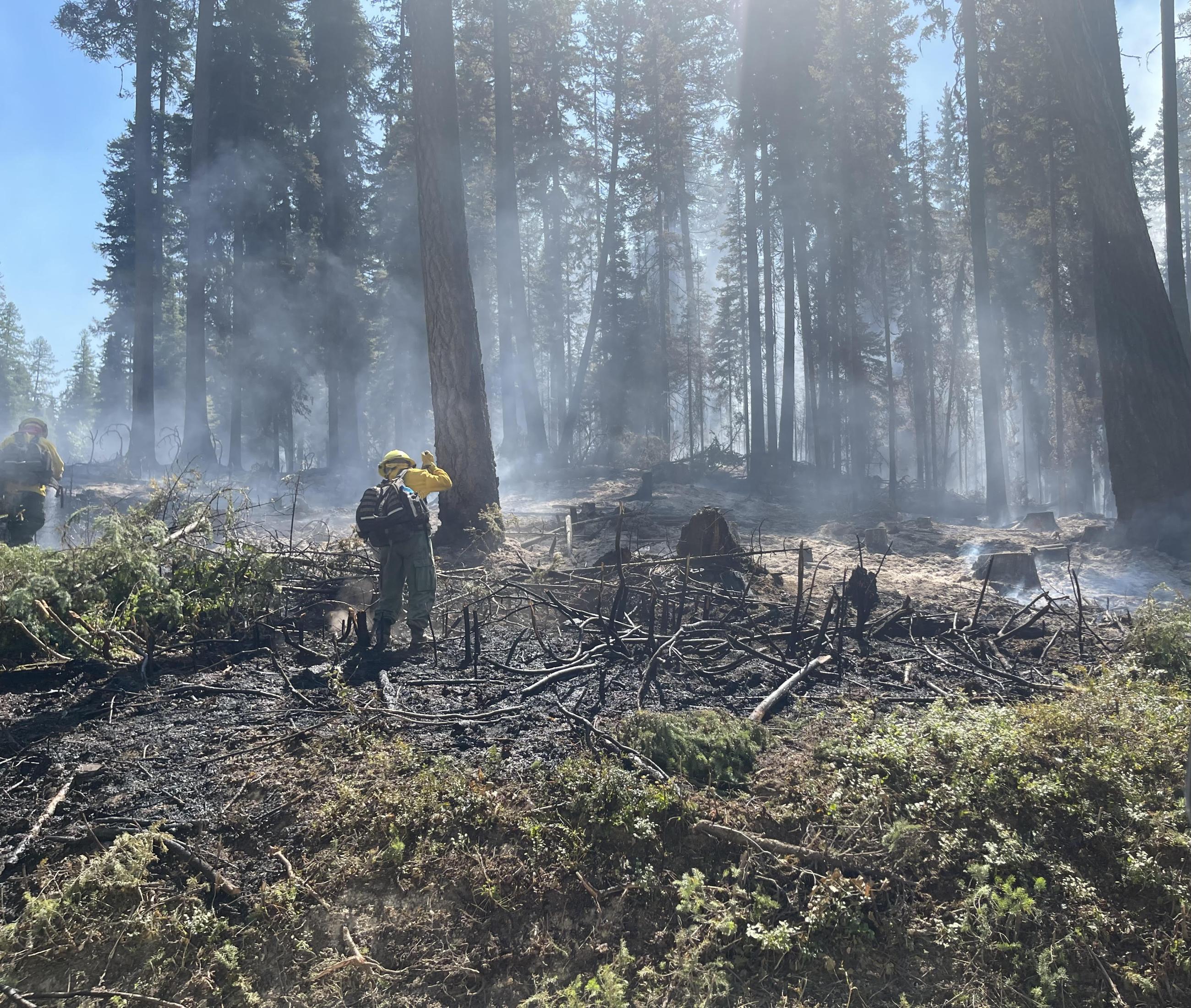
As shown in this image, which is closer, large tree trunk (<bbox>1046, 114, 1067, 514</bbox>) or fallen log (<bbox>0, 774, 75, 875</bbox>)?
fallen log (<bbox>0, 774, 75, 875</bbox>)

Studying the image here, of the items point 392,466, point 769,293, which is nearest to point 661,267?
point 769,293

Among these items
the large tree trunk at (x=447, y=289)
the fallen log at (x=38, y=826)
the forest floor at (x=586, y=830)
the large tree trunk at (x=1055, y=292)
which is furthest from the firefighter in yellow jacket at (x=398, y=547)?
the large tree trunk at (x=1055, y=292)

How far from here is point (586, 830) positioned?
3.53 m

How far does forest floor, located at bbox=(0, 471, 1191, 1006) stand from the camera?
2955mm

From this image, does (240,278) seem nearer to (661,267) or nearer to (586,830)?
(661,267)

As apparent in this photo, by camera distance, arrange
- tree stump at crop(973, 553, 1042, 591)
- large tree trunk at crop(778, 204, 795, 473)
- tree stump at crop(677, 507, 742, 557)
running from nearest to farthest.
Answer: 1. tree stump at crop(677, 507, 742, 557)
2. tree stump at crop(973, 553, 1042, 591)
3. large tree trunk at crop(778, 204, 795, 473)

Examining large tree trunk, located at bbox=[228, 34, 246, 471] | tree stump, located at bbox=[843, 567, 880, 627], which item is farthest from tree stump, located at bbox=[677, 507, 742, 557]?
large tree trunk, located at bbox=[228, 34, 246, 471]

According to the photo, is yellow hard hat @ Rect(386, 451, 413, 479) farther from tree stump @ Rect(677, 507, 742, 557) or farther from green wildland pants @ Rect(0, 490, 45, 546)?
green wildland pants @ Rect(0, 490, 45, 546)

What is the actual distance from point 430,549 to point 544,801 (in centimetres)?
343

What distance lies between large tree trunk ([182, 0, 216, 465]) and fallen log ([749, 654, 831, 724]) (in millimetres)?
20297

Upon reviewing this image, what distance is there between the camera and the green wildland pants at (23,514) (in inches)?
355

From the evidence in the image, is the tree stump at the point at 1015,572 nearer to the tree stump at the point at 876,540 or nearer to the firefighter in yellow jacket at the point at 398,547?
the tree stump at the point at 876,540

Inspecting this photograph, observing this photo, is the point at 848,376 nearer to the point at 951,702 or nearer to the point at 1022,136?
the point at 1022,136

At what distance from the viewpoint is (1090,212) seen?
1270 centimetres
